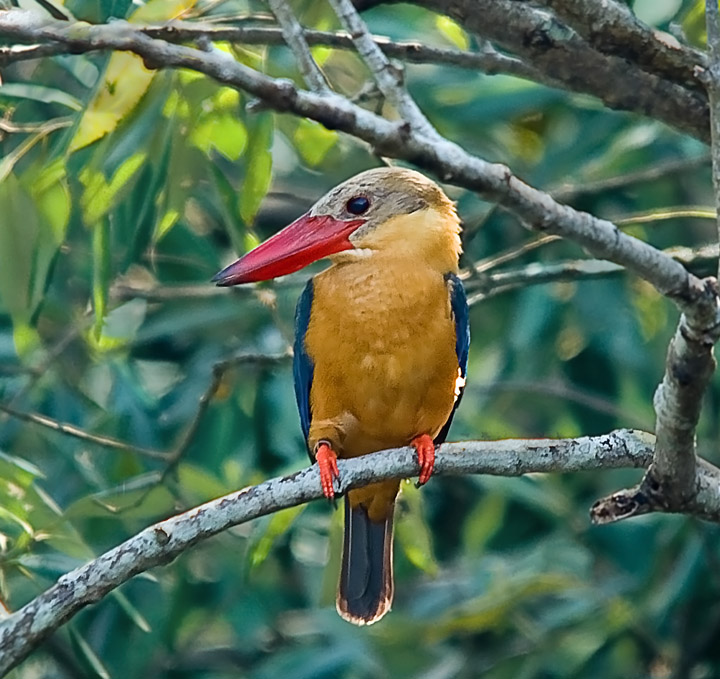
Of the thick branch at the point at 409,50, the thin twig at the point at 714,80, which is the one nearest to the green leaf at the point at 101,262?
the thick branch at the point at 409,50

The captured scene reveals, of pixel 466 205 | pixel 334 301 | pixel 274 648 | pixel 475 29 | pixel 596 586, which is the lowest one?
pixel 274 648

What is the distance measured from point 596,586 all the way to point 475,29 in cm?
247

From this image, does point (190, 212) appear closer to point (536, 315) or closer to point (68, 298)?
point (68, 298)

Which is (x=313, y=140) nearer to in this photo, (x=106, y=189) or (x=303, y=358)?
(x=303, y=358)

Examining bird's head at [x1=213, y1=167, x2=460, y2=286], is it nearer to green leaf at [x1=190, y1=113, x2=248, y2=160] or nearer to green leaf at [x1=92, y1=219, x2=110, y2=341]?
green leaf at [x1=190, y1=113, x2=248, y2=160]

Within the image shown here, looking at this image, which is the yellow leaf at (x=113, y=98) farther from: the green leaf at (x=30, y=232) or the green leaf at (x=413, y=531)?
the green leaf at (x=413, y=531)

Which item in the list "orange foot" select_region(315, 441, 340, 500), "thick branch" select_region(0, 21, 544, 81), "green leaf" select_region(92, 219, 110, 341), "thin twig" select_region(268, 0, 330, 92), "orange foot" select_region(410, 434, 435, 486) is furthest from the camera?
"green leaf" select_region(92, 219, 110, 341)

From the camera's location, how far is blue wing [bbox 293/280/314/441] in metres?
3.44

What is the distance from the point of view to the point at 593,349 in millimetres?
5242

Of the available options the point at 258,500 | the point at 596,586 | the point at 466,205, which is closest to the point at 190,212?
the point at 466,205

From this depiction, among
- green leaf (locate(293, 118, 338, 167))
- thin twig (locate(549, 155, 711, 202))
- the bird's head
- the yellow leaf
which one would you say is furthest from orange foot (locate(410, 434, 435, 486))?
thin twig (locate(549, 155, 711, 202))

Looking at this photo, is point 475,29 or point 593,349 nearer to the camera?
point 475,29

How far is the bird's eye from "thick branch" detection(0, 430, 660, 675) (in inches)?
30.3

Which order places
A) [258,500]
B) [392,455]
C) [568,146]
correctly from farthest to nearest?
1. [568,146]
2. [392,455]
3. [258,500]
